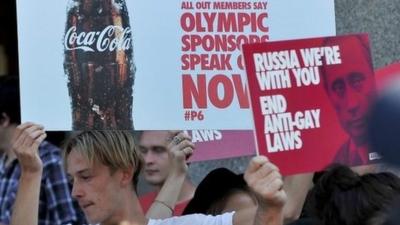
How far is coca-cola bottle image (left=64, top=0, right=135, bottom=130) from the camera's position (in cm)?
386

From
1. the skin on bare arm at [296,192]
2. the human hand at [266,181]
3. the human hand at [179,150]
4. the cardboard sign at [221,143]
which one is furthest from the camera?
the cardboard sign at [221,143]

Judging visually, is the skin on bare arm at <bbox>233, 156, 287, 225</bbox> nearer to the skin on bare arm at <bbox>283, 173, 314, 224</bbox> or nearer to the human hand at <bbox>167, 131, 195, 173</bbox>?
the skin on bare arm at <bbox>283, 173, 314, 224</bbox>

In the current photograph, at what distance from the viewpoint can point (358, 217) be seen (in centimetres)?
306

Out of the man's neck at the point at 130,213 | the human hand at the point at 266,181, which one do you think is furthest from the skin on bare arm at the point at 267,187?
the man's neck at the point at 130,213

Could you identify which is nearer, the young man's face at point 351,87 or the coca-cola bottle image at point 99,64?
the young man's face at point 351,87

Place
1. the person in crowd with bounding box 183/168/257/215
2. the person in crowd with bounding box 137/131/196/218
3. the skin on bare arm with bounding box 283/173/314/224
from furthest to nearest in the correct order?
the person in crowd with bounding box 137/131/196/218, the person in crowd with bounding box 183/168/257/215, the skin on bare arm with bounding box 283/173/314/224

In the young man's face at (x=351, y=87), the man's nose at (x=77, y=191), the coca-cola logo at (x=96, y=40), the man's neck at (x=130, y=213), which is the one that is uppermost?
the coca-cola logo at (x=96, y=40)

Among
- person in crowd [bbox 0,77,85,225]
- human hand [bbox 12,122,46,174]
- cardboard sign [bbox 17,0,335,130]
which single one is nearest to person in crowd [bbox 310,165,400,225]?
cardboard sign [bbox 17,0,335,130]

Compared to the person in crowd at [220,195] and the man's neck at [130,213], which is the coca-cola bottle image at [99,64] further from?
the person in crowd at [220,195]

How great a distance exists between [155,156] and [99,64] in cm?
106

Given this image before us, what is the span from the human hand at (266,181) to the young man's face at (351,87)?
25 centimetres

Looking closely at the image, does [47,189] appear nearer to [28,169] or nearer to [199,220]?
[28,169]

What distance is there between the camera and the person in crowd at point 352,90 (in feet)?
11.0

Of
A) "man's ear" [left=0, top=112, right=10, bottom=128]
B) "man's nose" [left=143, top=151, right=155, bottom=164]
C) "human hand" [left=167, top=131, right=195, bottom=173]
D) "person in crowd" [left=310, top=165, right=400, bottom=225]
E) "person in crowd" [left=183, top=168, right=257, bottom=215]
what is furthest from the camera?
"man's ear" [left=0, top=112, right=10, bottom=128]
